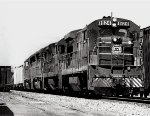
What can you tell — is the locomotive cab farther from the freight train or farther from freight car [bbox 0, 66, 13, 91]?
freight car [bbox 0, 66, 13, 91]

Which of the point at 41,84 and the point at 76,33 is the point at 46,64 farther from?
the point at 76,33

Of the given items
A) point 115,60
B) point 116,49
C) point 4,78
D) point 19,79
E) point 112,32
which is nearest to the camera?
point 115,60

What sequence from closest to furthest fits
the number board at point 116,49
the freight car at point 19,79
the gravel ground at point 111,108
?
the gravel ground at point 111,108 < the number board at point 116,49 < the freight car at point 19,79

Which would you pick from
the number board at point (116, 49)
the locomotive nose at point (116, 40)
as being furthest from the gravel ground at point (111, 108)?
the locomotive nose at point (116, 40)

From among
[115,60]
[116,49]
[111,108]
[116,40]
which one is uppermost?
[116,40]

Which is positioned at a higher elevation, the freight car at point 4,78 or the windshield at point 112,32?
the windshield at point 112,32

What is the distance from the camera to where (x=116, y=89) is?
1834cm

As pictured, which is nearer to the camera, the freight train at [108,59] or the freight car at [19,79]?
the freight train at [108,59]

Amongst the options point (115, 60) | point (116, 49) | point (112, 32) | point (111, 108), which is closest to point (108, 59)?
point (115, 60)

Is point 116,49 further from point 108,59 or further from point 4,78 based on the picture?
point 4,78

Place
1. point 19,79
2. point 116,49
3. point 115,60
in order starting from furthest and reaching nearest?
point 19,79
point 116,49
point 115,60

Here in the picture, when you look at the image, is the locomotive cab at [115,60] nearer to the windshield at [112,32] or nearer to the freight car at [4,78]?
the windshield at [112,32]

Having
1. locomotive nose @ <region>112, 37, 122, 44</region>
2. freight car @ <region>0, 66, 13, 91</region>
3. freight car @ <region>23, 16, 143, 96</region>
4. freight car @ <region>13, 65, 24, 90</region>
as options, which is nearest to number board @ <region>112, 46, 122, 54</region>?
freight car @ <region>23, 16, 143, 96</region>

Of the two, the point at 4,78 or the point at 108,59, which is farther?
the point at 4,78
